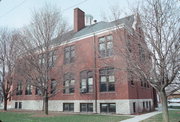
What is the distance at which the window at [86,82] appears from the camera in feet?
61.6

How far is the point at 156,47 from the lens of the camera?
312 inches

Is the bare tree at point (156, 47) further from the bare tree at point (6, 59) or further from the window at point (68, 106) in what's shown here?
the bare tree at point (6, 59)

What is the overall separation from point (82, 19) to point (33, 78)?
12.8m

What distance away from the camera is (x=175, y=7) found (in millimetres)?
8320

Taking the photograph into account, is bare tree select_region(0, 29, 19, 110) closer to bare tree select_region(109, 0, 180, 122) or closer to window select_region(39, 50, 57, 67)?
window select_region(39, 50, 57, 67)

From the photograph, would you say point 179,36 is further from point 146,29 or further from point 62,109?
point 62,109

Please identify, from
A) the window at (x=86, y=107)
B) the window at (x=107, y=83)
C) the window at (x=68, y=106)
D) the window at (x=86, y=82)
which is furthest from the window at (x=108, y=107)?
the window at (x=68, y=106)

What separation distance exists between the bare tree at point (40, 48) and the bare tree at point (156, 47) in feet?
28.3

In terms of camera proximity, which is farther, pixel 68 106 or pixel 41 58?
pixel 68 106

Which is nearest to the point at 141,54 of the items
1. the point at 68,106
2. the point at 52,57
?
the point at 52,57

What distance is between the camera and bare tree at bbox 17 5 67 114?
15.2 meters

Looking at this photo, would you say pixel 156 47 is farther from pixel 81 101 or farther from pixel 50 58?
pixel 81 101

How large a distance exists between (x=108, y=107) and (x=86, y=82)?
3776mm

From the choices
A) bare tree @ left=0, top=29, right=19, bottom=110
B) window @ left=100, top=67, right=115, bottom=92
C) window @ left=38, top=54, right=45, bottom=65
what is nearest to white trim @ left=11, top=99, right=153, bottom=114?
window @ left=100, top=67, right=115, bottom=92
